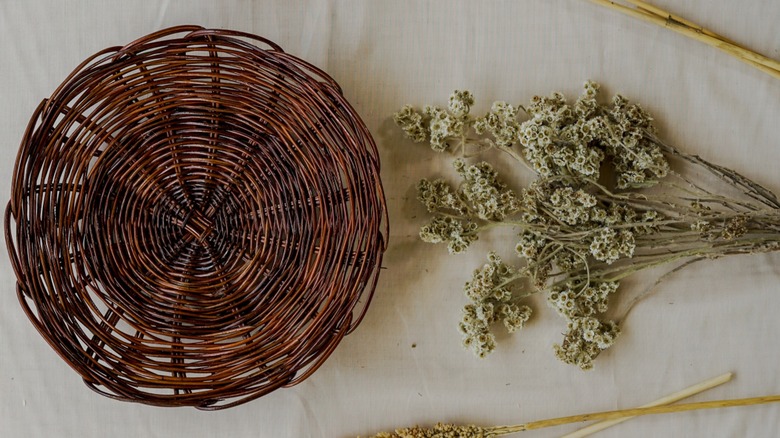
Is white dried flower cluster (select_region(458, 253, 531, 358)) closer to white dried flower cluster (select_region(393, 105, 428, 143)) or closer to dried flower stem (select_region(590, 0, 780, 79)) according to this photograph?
white dried flower cluster (select_region(393, 105, 428, 143))

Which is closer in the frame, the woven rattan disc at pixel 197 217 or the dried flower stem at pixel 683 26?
the woven rattan disc at pixel 197 217

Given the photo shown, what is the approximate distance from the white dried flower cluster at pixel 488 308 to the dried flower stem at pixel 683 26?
1.66ft

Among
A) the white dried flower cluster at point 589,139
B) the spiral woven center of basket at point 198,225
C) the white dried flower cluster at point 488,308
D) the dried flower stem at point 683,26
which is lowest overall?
the white dried flower cluster at point 488,308

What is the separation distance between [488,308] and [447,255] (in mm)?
126

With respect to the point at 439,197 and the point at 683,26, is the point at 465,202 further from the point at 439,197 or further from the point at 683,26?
the point at 683,26

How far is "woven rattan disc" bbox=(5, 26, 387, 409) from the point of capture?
98 cm

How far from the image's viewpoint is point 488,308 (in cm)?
108

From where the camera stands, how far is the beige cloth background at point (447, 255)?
111 cm

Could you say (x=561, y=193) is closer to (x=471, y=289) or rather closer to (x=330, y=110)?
(x=471, y=289)

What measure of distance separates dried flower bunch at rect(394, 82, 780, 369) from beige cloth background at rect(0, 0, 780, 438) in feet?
0.20

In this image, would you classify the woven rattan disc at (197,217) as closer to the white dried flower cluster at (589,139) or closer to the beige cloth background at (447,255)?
the beige cloth background at (447,255)

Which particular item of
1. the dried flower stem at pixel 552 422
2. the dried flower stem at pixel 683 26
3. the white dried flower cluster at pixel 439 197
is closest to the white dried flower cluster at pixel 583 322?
the dried flower stem at pixel 552 422

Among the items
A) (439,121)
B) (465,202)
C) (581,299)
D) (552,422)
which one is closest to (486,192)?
(465,202)

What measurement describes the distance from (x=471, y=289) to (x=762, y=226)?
52 centimetres
